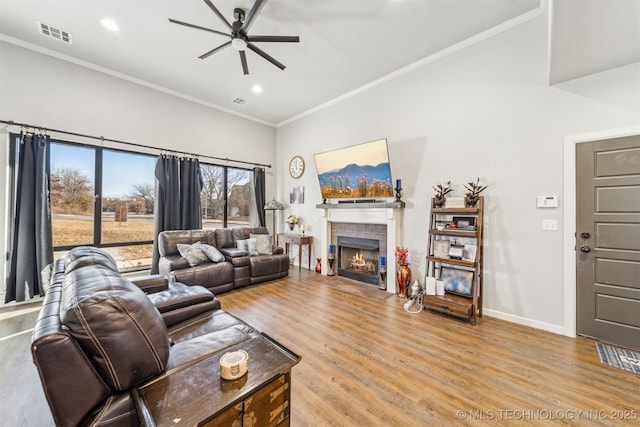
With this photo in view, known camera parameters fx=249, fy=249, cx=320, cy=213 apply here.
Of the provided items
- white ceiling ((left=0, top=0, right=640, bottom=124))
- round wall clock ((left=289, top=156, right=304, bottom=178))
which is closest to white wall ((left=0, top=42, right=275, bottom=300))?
white ceiling ((left=0, top=0, right=640, bottom=124))

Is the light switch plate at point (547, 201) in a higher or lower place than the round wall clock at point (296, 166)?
lower

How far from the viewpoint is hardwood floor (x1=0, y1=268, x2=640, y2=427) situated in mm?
1595

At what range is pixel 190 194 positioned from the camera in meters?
4.66

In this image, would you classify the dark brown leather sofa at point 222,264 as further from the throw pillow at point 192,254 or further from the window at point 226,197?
the window at point 226,197

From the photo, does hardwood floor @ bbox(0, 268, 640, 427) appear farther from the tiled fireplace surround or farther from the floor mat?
the tiled fireplace surround

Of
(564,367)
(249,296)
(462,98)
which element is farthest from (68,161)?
(564,367)

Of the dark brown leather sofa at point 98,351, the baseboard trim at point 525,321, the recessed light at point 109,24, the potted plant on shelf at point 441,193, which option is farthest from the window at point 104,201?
the baseboard trim at point 525,321

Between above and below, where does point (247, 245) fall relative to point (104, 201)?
below

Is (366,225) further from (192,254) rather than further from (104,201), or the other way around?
(104,201)

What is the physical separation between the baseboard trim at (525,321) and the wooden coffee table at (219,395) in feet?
9.51

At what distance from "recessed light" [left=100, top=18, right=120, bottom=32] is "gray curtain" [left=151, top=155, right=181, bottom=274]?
1870 millimetres

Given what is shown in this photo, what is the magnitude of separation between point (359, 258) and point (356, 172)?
1.58 m

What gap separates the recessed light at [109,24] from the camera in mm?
2858

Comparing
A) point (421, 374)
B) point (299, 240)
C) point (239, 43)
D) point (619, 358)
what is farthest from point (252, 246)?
point (619, 358)
